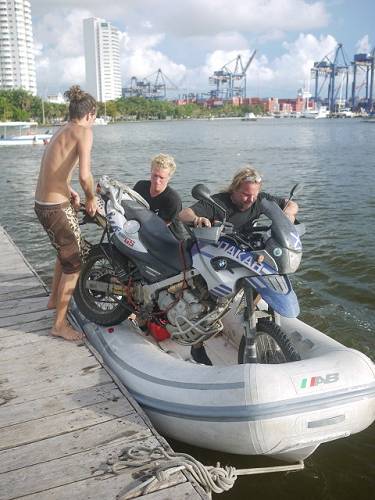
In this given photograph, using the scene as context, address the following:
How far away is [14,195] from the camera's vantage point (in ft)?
61.7

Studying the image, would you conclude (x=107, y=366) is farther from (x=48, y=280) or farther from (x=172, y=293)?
(x=48, y=280)

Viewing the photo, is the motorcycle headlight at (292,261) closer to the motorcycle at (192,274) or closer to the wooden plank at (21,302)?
the motorcycle at (192,274)

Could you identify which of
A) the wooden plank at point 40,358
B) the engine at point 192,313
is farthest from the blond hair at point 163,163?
the wooden plank at point 40,358

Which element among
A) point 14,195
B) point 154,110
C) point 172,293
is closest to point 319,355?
point 172,293

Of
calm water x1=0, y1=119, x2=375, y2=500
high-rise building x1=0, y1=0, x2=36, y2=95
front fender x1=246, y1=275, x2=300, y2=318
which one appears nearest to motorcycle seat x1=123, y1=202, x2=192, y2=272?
front fender x1=246, y1=275, x2=300, y2=318

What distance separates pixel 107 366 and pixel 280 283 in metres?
1.69

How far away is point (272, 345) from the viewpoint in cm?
373

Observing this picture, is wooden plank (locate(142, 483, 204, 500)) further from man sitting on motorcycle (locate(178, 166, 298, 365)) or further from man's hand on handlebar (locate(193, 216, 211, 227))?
man's hand on handlebar (locate(193, 216, 211, 227))

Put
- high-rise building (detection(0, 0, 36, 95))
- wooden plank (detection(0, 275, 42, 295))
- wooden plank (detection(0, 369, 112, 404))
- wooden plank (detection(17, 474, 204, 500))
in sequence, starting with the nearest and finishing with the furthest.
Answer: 1. wooden plank (detection(17, 474, 204, 500))
2. wooden plank (detection(0, 369, 112, 404))
3. wooden plank (detection(0, 275, 42, 295))
4. high-rise building (detection(0, 0, 36, 95))

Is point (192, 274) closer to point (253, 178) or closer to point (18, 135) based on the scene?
point (253, 178)

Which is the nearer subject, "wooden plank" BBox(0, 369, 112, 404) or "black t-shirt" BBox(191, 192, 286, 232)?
"wooden plank" BBox(0, 369, 112, 404)

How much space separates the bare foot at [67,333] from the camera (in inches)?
183

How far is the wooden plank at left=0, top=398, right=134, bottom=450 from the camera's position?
3.30 metres

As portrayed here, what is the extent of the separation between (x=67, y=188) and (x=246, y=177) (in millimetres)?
1590
